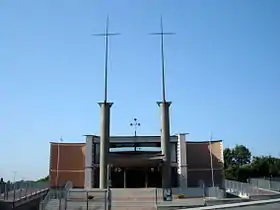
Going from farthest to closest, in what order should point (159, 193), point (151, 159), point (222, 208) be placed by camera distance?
point (151, 159) < point (159, 193) < point (222, 208)

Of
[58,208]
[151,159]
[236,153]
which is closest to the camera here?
[58,208]

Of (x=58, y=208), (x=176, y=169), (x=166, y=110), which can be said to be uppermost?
(x=166, y=110)

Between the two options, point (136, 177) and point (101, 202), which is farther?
point (136, 177)

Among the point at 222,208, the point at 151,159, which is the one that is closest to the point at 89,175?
the point at 151,159

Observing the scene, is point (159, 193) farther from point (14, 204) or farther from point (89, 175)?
point (89, 175)

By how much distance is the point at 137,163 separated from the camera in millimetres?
55719

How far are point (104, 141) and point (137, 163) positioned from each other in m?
5.40

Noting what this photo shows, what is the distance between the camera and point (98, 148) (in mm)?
59656

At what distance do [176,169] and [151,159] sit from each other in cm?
641

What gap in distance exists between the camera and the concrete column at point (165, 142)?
53.6m

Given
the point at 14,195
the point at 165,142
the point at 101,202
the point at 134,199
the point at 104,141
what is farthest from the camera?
the point at 104,141

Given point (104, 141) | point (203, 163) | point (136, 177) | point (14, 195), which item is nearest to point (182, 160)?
point (203, 163)

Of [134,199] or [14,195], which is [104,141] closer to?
[134,199]

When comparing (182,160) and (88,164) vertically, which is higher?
(182,160)
